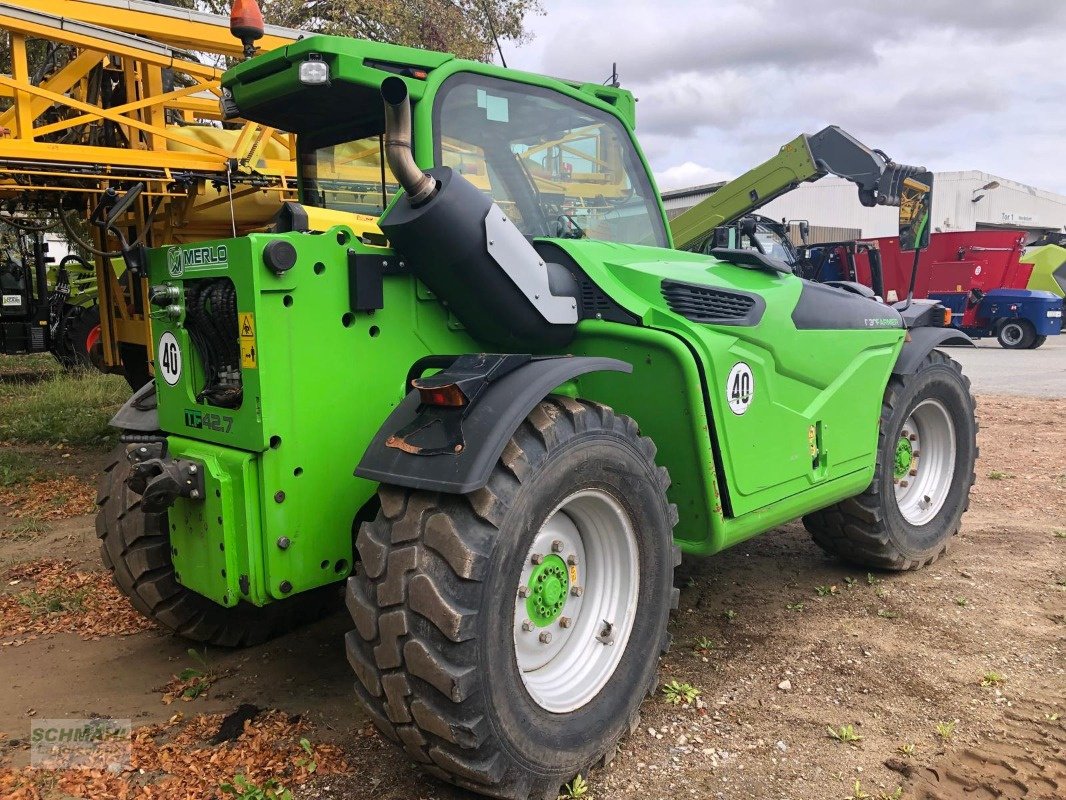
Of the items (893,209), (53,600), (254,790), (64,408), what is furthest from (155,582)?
(893,209)

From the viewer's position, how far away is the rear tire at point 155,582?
10.8 ft

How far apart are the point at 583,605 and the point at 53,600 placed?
2.93m

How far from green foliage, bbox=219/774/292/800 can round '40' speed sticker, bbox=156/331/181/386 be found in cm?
134

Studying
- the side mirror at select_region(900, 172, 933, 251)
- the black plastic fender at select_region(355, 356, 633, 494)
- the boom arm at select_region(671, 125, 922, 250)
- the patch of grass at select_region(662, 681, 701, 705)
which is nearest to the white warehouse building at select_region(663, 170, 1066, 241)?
the boom arm at select_region(671, 125, 922, 250)

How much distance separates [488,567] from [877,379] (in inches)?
107

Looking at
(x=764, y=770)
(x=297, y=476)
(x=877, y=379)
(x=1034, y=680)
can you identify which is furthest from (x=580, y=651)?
(x=877, y=379)

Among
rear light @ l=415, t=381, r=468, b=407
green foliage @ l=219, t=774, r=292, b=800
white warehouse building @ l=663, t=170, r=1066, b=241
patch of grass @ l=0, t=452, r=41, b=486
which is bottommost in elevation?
green foliage @ l=219, t=774, r=292, b=800

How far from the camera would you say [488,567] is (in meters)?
2.37

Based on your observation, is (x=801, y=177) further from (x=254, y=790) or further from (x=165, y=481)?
(x=254, y=790)

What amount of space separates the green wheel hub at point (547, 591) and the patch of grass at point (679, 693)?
2.31 ft

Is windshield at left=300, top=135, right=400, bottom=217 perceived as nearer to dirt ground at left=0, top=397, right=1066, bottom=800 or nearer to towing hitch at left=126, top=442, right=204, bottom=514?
towing hitch at left=126, top=442, right=204, bottom=514

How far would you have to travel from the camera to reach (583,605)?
300 centimetres

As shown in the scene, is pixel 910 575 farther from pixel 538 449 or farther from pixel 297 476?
pixel 297 476

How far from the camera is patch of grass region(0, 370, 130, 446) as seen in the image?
870 cm
